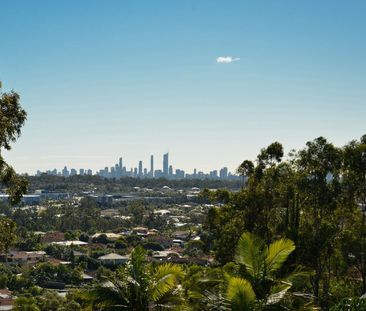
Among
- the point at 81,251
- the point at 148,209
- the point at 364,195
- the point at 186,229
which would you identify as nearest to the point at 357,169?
the point at 364,195

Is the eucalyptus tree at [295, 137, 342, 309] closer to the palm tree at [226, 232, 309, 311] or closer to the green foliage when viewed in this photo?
the palm tree at [226, 232, 309, 311]

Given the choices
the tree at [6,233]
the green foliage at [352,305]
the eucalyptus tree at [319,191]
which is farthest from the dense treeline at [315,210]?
the green foliage at [352,305]

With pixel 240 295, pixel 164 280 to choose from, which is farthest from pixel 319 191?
pixel 240 295

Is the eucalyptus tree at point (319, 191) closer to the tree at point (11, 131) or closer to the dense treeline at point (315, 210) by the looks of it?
the dense treeline at point (315, 210)

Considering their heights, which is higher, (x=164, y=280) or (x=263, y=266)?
(x=263, y=266)

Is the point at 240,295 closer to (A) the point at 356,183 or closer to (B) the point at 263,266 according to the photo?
(B) the point at 263,266

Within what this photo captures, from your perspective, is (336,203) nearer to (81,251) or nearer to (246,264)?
(246,264)
